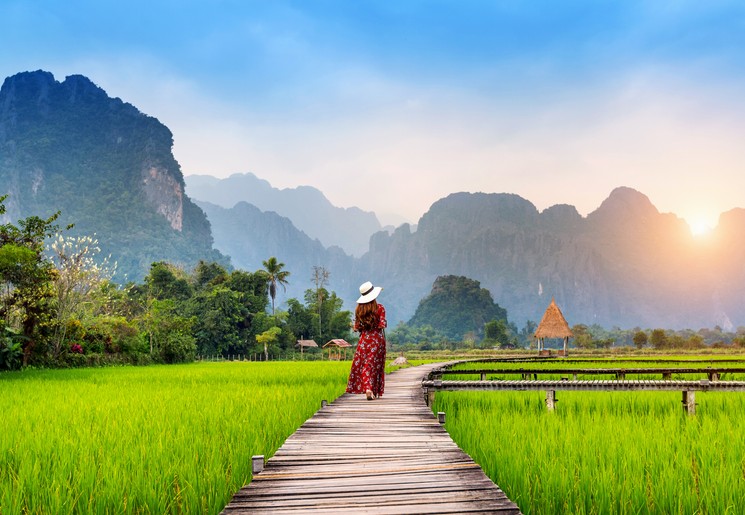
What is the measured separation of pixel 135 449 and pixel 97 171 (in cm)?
17977

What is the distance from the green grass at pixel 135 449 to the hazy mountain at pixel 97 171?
137 metres

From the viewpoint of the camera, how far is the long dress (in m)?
7.14

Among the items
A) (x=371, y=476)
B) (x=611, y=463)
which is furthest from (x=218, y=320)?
(x=371, y=476)

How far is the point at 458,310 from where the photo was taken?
124 m

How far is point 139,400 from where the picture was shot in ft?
27.6

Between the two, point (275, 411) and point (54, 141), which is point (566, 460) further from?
point (54, 141)

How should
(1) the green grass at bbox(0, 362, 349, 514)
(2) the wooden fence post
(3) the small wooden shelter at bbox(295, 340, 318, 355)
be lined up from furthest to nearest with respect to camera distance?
(3) the small wooden shelter at bbox(295, 340, 318, 355)
(2) the wooden fence post
(1) the green grass at bbox(0, 362, 349, 514)

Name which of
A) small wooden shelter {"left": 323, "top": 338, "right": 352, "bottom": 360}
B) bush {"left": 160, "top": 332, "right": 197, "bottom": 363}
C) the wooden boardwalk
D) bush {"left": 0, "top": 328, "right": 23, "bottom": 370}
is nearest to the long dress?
the wooden boardwalk

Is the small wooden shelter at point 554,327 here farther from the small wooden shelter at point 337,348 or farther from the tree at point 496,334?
the tree at point 496,334

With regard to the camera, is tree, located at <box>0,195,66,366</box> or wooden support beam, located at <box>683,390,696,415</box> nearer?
wooden support beam, located at <box>683,390,696,415</box>

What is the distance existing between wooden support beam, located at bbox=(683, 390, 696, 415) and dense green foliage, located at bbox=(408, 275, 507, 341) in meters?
112

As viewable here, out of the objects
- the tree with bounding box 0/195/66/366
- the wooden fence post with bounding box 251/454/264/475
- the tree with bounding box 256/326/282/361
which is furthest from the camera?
the tree with bounding box 256/326/282/361

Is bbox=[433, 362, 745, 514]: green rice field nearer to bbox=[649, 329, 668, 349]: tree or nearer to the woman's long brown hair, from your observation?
the woman's long brown hair

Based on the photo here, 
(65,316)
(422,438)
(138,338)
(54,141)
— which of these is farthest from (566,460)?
(54,141)
